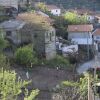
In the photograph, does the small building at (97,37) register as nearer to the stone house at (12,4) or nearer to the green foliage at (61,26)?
the green foliage at (61,26)

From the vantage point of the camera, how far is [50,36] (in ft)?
78.6

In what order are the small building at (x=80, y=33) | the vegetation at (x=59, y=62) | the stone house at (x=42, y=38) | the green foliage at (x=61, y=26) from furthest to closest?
the green foliage at (x=61, y=26) → the small building at (x=80, y=33) → the stone house at (x=42, y=38) → the vegetation at (x=59, y=62)

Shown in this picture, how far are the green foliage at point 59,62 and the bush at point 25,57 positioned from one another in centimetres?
136

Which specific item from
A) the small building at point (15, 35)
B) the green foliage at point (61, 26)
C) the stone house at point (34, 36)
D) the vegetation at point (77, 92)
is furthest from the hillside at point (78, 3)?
the vegetation at point (77, 92)

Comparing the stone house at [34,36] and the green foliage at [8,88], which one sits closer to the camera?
the green foliage at [8,88]

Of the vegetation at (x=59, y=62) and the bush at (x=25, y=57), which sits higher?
the bush at (x=25, y=57)

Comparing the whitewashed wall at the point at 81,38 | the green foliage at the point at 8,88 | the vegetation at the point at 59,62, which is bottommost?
the vegetation at the point at 59,62

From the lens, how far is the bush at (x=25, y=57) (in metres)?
20.4

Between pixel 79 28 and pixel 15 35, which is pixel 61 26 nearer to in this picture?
pixel 79 28

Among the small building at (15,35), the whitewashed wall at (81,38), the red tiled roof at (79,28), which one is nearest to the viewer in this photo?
the small building at (15,35)

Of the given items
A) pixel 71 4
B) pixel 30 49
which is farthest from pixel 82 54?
pixel 71 4

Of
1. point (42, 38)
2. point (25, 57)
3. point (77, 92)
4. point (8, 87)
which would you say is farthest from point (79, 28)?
point (8, 87)

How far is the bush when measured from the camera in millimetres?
20422

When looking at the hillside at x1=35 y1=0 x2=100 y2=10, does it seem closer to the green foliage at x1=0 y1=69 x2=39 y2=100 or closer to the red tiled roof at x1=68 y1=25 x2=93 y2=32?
the red tiled roof at x1=68 y1=25 x2=93 y2=32
